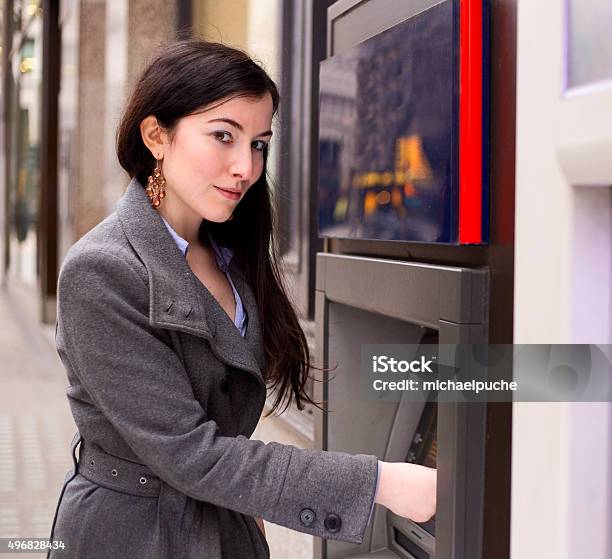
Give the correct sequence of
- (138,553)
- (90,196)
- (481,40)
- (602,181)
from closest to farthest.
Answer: (602,181) < (481,40) < (138,553) < (90,196)

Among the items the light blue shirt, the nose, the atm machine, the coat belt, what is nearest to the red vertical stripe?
the atm machine

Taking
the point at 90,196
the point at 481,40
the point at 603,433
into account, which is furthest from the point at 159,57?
the point at 90,196

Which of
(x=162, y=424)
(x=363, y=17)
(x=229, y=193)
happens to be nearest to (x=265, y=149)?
(x=229, y=193)

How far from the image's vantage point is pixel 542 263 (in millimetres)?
1002

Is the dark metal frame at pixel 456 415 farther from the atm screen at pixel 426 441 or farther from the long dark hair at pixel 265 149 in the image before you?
the atm screen at pixel 426 441

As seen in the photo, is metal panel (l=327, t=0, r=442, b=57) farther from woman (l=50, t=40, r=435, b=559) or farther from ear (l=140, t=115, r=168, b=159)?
ear (l=140, t=115, r=168, b=159)

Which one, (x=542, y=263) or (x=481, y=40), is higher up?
(x=481, y=40)

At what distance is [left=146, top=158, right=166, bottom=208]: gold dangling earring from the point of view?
1411mm

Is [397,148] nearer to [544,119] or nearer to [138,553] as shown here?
[544,119]

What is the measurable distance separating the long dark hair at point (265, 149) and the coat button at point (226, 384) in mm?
158

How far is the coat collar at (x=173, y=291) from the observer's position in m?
1.23

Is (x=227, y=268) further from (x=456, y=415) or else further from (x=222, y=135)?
(x=456, y=415)

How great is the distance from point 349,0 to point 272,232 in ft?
1.46

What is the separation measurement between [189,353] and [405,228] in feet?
1.24
